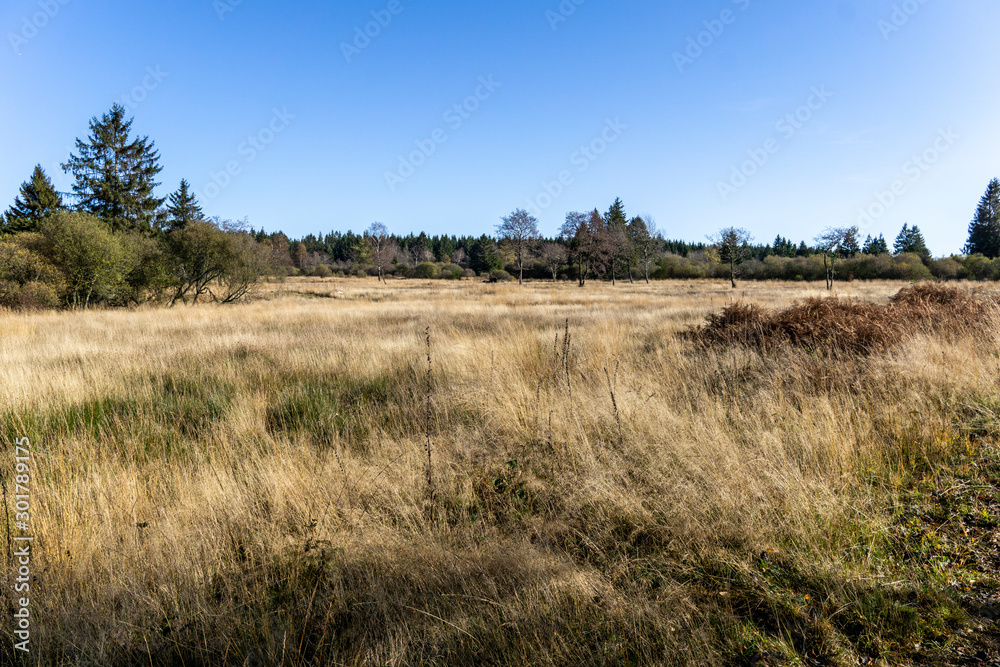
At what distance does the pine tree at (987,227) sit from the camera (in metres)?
60.7

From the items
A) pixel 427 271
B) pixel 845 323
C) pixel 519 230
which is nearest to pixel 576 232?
pixel 519 230

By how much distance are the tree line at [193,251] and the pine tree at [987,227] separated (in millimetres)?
145

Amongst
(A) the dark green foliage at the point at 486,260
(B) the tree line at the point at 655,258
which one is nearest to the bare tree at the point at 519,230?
(B) the tree line at the point at 655,258

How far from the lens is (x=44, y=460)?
3537 millimetres

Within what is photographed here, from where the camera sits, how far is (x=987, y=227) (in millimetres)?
62094

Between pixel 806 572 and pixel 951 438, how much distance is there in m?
2.39

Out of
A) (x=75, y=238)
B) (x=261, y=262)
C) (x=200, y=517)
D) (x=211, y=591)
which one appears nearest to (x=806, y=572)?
(x=211, y=591)

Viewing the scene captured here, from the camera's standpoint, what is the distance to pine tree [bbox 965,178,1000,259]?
6066 centimetres

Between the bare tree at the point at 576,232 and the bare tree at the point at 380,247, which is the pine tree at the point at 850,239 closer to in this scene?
the bare tree at the point at 576,232

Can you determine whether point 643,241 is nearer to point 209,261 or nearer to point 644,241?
point 644,241

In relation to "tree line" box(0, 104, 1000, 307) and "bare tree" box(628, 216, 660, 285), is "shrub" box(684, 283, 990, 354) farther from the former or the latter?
"bare tree" box(628, 216, 660, 285)

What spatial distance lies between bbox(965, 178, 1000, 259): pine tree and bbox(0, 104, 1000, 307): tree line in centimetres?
15

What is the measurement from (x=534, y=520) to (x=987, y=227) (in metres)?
92.5

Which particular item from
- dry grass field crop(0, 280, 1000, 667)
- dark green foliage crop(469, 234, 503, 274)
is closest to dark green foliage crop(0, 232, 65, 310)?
dry grass field crop(0, 280, 1000, 667)
